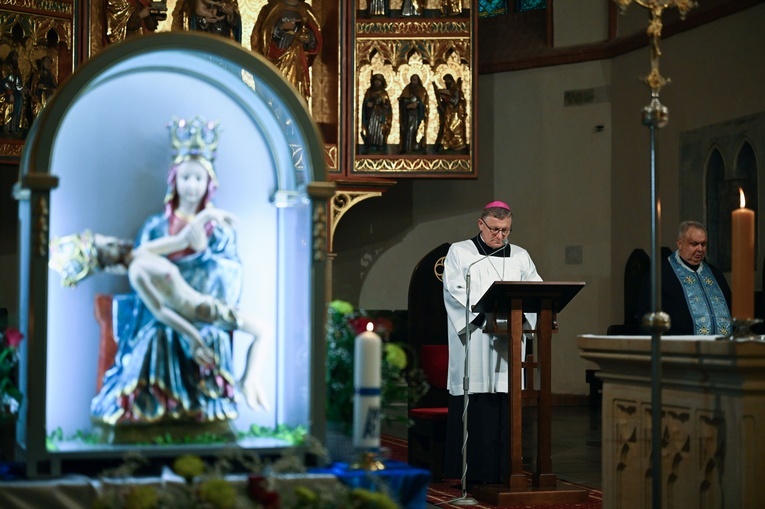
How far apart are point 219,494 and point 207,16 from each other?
8.62m

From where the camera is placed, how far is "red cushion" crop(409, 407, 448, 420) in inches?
309

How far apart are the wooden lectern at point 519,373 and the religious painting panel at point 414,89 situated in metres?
4.44

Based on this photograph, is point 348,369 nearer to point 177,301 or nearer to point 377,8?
point 177,301

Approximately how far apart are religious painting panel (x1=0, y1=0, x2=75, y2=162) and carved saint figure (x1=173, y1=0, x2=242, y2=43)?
1116 millimetres

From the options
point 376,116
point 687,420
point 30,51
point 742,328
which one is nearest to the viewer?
point 742,328

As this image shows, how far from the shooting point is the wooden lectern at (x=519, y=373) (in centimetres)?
680

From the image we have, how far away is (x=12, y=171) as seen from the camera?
37.1ft

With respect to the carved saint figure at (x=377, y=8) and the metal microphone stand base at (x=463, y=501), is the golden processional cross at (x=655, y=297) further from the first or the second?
the carved saint figure at (x=377, y=8)

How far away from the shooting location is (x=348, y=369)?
3797 millimetres

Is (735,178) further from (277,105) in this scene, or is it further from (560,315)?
(277,105)

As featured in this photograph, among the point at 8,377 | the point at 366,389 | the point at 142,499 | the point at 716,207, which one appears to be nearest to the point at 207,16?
the point at 716,207

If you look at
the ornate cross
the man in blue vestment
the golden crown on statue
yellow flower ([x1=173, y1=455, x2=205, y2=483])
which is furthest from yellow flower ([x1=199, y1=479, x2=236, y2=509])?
the man in blue vestment

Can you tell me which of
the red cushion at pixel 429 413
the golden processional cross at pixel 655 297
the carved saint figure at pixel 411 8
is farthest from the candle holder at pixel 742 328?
the carved saint figure at pixel 411 8

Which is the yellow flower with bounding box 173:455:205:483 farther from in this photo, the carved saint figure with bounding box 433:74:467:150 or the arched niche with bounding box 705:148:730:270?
the arched niche with bounding box 705:148:730:270
